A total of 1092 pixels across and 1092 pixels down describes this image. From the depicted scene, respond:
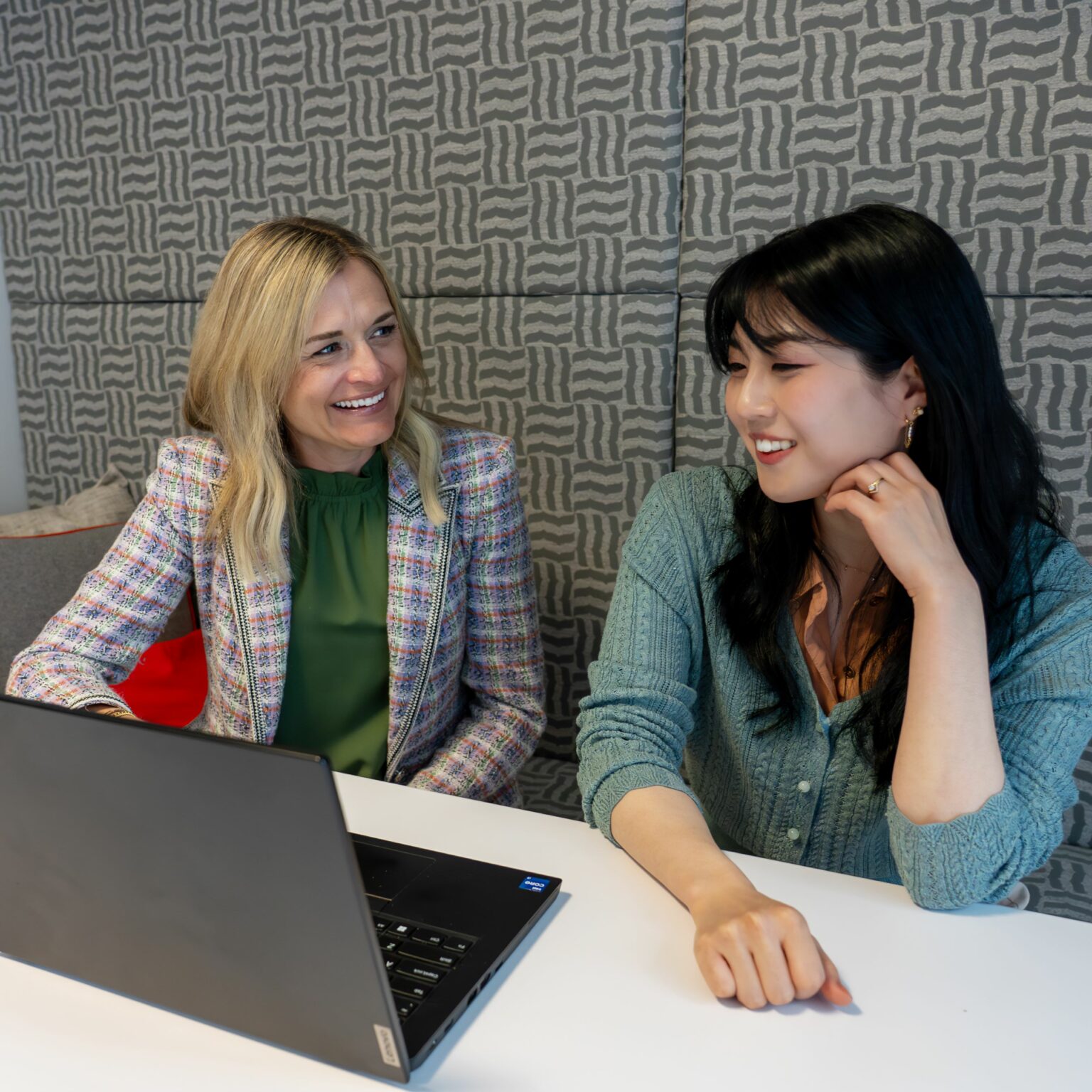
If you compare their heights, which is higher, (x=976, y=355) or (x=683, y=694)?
(x=976, y=355)

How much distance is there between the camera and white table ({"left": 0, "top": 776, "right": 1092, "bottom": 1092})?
659mm

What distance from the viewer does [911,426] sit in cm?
109

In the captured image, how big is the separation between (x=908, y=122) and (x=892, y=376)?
63 centimetres

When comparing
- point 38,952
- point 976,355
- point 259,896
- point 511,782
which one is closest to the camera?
point 259,896

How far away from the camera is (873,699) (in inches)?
43.3

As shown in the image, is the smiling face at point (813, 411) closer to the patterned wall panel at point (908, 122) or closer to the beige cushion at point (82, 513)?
the patterned wall panel at point (908, 122)

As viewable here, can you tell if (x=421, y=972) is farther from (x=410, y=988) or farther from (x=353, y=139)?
(x=353, y=139)

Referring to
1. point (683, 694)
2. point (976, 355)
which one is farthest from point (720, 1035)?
point (976, 355)

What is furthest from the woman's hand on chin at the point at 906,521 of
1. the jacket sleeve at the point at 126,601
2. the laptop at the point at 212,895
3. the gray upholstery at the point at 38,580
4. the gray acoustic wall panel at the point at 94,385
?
the gray acoustic wall panel at the point at 94,385

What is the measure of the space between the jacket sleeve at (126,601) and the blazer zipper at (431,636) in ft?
1.18

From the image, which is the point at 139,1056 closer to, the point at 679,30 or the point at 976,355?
the point at 976,355

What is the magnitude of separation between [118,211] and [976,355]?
5.69ft

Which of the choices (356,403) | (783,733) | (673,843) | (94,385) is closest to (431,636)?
(356,403)

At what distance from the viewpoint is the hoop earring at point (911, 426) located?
3.55 ft
